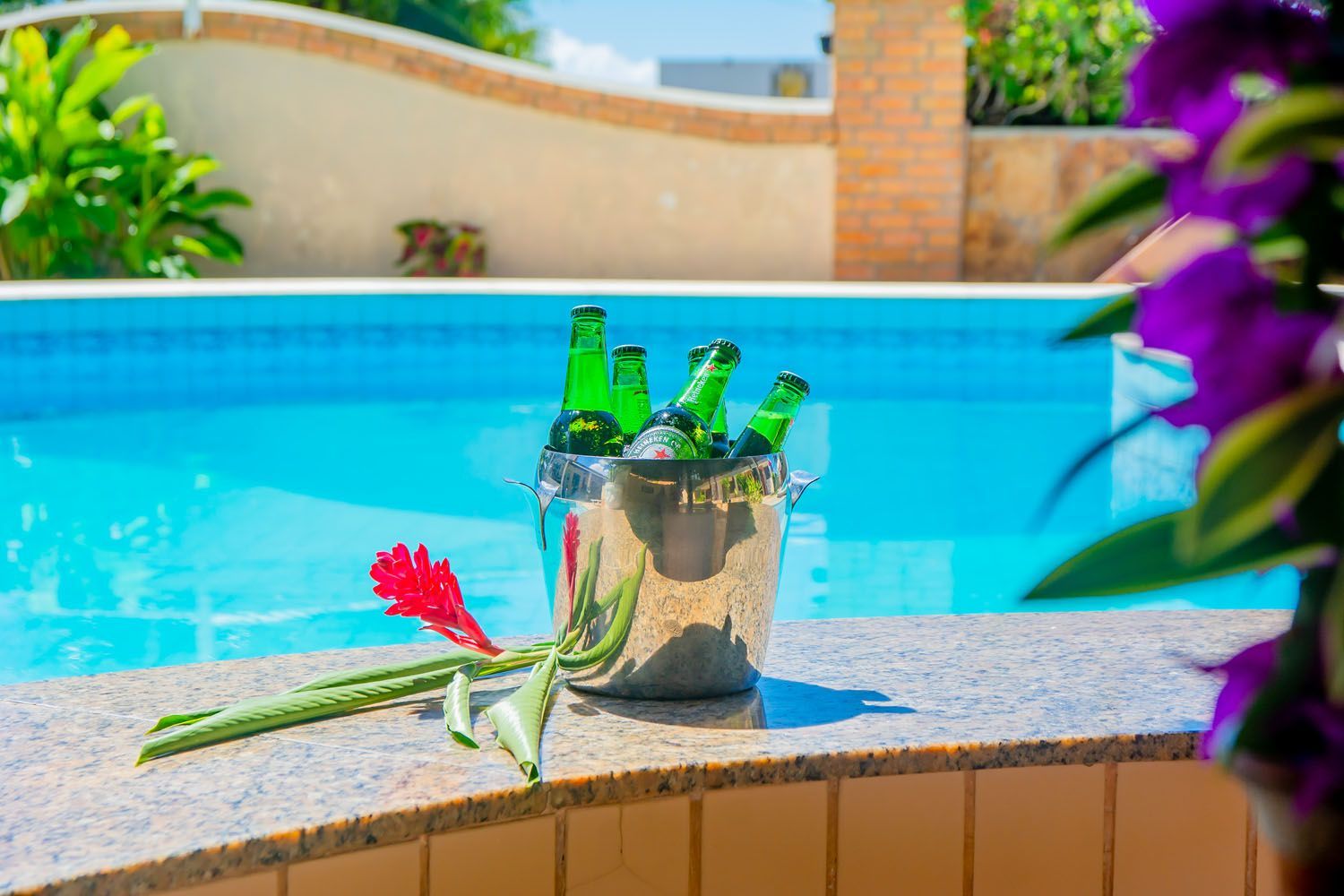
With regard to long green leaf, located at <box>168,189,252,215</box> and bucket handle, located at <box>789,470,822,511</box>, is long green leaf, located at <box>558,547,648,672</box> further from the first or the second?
long green leaf, located at <box>168,189,252,215</box>

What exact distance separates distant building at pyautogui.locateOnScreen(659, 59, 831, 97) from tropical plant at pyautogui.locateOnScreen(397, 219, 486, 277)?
85.3 ft

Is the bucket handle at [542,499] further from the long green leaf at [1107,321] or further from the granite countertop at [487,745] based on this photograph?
the long green leaf at [1107,321]

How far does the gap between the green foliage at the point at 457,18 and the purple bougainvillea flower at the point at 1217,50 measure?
13996 mm

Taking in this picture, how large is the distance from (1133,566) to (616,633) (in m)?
0.83

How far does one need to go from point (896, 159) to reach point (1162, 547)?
8548 millimetres

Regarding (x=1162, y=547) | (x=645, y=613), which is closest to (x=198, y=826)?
(x=645, y=613)

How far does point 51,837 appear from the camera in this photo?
1.00 metres

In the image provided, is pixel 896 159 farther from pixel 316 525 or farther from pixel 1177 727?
pixel 1177 727

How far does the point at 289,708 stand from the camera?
1.25 meters

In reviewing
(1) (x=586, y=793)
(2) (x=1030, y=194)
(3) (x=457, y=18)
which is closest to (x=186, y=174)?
(2) (x=1030, y=194)

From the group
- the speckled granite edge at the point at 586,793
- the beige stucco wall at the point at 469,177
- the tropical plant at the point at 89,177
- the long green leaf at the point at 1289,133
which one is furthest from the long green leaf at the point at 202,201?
the long green leaf at the point at 1289,133

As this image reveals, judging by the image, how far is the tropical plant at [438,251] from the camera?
28.5ft

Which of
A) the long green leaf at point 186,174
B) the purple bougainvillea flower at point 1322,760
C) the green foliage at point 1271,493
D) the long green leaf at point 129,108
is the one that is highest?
the long green leaf at point 129,108

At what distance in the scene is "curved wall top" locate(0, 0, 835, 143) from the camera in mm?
8797
